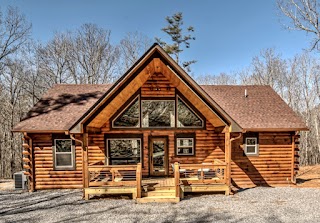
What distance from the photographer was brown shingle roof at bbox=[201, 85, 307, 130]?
32.2ft

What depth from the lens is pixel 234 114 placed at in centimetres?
1048

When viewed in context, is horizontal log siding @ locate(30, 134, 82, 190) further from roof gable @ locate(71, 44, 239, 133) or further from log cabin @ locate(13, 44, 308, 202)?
roof gable @ locate(71, 44, 239, 133)

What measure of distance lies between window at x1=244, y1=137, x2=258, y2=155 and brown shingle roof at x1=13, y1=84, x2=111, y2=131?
8.03 m

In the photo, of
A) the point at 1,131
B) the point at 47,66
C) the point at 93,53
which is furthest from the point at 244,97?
the point at 1,131

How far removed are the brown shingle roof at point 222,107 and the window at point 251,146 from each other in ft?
2.27

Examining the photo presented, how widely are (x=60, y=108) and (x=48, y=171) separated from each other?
10.4ft

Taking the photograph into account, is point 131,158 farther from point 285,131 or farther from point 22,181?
point 285,131

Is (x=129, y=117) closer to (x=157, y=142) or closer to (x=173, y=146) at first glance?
(x=157, y=142)

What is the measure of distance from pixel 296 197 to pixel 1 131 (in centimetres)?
2489

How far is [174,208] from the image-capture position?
7059 mm

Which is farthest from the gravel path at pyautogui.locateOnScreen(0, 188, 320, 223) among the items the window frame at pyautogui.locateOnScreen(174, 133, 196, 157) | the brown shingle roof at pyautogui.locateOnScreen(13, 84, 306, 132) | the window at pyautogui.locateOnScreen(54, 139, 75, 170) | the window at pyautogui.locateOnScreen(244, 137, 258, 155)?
the brown shingle roof at pyautogui.locateOnScreen(13, 84, 306, 132)

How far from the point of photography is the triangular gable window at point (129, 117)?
946cm

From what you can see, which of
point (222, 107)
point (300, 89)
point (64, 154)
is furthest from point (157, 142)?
point (300, 89)

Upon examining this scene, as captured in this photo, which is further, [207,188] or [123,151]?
[123,151]
